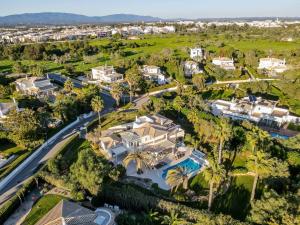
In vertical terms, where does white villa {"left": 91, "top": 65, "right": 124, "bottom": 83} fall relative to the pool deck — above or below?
above

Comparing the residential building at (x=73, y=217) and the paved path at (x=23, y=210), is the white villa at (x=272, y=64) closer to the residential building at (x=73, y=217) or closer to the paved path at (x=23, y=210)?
the residential building at (x=73, y=217)

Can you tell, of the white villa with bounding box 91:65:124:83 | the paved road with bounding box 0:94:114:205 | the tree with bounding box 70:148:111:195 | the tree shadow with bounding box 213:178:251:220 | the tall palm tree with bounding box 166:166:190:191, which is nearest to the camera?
the tree with bounding box 70:148:111:195

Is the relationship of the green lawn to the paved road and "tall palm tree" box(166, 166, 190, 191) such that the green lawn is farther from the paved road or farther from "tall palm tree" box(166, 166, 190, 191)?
"tall palm tree" box(166, 166, 190, 191)

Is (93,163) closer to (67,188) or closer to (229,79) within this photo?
(67,188)

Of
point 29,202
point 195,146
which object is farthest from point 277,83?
point 29,202

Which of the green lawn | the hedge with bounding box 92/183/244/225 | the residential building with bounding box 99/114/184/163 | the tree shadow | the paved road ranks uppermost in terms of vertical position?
the residential building with bounding box 99/114/184/163

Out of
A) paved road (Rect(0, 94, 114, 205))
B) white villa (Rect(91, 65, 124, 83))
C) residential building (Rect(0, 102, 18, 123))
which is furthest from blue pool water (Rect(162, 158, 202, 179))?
white villa (Rect(91, 65, 124, 83))

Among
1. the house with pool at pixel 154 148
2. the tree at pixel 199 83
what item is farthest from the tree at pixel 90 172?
the tree at pixel 199 83
